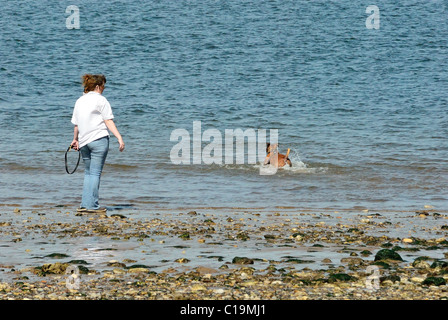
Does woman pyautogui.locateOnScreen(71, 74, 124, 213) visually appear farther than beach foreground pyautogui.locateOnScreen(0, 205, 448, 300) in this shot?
Yes

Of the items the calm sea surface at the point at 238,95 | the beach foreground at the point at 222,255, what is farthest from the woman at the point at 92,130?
the calm sea surface at the point at 238,95

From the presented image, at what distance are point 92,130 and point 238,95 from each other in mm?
17893

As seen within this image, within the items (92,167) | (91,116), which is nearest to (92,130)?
(91,116)

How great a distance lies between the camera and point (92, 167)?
9.62 m

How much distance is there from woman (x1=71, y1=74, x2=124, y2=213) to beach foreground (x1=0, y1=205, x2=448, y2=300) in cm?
40

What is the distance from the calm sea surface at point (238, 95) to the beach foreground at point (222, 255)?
1.74 meters

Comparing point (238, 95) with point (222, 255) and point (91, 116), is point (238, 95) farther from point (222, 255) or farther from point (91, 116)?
point (222, 255)

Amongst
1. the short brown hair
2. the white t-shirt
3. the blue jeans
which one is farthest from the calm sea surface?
the short brown hair

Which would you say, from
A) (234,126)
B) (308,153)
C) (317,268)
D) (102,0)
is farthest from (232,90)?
(102,0)

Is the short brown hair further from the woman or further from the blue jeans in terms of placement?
the blue jeans

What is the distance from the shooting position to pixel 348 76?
31219 mm

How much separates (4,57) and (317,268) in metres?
31.6

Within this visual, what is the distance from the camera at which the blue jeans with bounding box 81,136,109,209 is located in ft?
31.3

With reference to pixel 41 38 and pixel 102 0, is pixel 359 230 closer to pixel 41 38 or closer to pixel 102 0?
pixel 41 38
